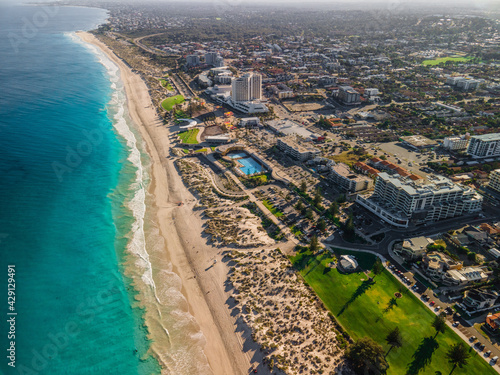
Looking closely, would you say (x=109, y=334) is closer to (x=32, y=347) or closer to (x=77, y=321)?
(x=77, y=321)

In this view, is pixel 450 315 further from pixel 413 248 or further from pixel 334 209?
pixel 334 209

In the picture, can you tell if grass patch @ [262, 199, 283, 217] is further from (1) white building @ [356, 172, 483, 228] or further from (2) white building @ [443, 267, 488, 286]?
(2) white building @ [443, 267, 488, 286]

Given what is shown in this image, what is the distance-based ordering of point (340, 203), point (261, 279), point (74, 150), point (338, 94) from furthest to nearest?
point (338, 94) → point (74, 150) → point (340, 203) → point (261, 279)

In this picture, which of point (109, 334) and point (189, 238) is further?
point (189, 238)

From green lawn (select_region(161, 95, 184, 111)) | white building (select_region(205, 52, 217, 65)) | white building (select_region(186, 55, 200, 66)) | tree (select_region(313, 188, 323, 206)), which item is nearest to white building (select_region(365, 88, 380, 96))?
green lawn (select_region(161, 95, 184, 111))

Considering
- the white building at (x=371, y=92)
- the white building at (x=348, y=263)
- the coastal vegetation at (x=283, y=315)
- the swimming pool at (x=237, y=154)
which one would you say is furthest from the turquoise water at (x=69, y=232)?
the white building at (x=371, y=92)

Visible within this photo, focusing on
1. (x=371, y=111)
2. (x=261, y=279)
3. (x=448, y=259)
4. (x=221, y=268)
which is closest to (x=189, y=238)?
(x=221, y=268)

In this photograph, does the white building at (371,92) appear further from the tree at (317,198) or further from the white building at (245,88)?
the tree at (317,198)

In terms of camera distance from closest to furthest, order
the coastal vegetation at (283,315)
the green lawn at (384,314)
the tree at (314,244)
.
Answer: the green lawn at (384,314) → the coastal vegetation at (283,315) → the tree at (314,244)
